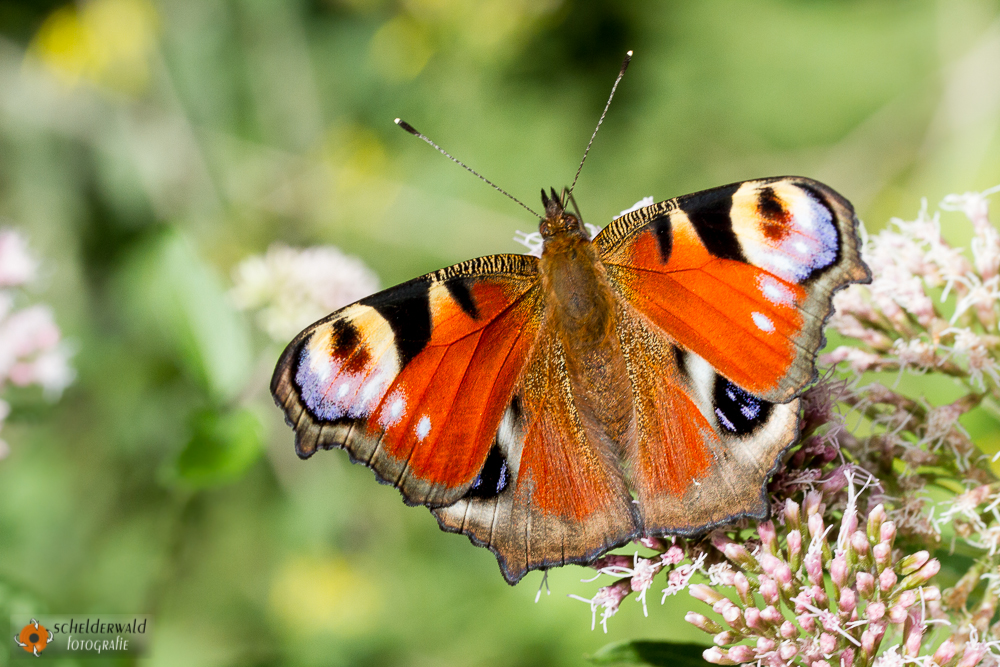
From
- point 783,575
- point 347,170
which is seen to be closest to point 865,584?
point 783,575

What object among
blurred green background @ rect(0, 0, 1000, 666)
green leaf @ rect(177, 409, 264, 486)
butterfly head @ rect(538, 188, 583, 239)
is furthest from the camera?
blurred green background @ rect(0, 0, 1000, 666)

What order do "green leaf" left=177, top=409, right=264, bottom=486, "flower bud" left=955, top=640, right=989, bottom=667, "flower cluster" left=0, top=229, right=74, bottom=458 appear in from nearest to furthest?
Answer: "flower bud" left=955, top=640, right=989, bottom=667 < "green leaf" left=177, top=409, right=264, bottom=486 < "flower cluster" left=0, top=229, right=74, bottom=458

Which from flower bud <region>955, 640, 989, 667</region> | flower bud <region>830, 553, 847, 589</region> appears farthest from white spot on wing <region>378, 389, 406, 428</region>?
flower bud <region>955, 640, 989, 667</region>

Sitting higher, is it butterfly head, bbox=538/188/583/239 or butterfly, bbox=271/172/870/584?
butterfly head, bbox=538/188/583/239

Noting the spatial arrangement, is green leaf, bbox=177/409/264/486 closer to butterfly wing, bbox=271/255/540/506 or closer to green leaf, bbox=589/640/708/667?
butterfly wing, bbox=271/255/540/506

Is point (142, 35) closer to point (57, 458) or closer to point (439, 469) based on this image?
point (57, 458)

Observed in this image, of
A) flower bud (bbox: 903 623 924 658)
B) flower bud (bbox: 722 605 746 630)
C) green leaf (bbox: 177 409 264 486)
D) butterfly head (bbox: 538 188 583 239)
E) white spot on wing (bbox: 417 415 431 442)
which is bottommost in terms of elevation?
flower bud (bbox: 903 623 924 658)

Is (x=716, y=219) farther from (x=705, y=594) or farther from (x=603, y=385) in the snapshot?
(x=705, y=594)

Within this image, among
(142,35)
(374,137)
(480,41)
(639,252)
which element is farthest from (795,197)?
(142,35)
